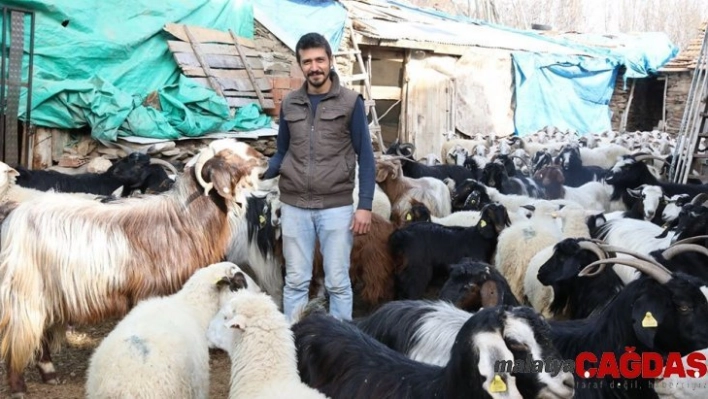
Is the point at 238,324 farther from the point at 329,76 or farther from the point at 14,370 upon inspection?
the point at 14,370

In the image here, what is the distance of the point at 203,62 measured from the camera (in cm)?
1138

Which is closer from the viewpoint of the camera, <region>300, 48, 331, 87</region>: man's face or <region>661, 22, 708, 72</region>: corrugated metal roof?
<region>300, 48, 331, 87</region>: man's face

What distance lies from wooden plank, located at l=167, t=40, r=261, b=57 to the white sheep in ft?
28.1

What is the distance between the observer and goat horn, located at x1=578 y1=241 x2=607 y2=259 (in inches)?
186

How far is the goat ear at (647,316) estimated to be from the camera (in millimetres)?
3154

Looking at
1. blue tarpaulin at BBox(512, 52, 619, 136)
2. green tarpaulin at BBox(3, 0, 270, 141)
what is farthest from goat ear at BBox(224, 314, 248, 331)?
blue tarpaulin at BBox(512, 52, 619, 136)

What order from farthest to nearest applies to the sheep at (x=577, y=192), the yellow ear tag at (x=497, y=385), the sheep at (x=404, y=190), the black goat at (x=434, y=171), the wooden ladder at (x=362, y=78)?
the wooden ladder at (x=362, y=78)
the black goat at (x=434, y=171)
the sheep at (x=577, y=192)
the sheep at (x=404, y=190)
the yellow ear tag at (x=497, y=385)

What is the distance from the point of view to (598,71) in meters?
21.4

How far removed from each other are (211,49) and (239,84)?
714 millimetres

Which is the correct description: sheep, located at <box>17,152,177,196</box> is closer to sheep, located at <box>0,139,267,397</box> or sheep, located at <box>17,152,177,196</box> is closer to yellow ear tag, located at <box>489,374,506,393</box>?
sheep, located at <box>0,139,267,397</box>

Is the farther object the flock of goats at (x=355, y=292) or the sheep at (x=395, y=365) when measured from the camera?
the flock of goats at (x=355, y=292)

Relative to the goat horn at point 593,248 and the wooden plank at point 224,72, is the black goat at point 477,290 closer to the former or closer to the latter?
the goat horn at point 593,248

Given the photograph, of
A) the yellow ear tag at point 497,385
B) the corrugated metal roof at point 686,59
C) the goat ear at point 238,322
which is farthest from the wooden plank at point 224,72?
the corrugated metal roof at point 686,59

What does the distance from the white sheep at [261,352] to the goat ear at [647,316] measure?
143 cm
